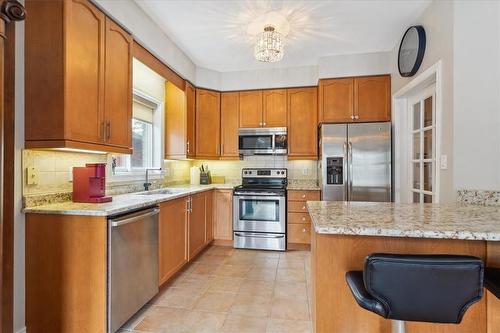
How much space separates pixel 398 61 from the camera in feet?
10.1

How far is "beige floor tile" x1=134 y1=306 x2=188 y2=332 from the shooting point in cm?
197

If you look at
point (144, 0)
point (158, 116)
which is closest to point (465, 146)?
point (144, 0)

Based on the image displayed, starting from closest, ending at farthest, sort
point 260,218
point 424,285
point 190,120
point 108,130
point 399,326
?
point 424,285
point 399,326
point 108,130
point 260,218
point 190,120

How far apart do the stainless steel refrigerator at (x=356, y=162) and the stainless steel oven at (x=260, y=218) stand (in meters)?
0.65

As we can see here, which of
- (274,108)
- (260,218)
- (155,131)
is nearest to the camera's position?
(155,131)

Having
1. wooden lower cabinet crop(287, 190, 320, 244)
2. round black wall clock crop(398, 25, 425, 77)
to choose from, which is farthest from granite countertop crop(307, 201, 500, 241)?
wooden lower cabinet crop(287, 190, 320, 244)

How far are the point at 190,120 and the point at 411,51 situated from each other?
279 cm

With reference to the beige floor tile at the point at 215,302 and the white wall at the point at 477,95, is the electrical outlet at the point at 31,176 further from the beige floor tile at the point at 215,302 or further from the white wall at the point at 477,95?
the white wall at the point at 477,95

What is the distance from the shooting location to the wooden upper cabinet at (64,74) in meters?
1.77

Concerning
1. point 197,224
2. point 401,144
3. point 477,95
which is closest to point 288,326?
point 197,224

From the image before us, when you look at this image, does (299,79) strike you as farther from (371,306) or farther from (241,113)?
(371,306)

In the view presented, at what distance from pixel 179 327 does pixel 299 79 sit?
345 centimetres

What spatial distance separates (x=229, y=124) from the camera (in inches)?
167

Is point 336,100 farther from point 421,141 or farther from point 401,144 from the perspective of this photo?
point 421,141
